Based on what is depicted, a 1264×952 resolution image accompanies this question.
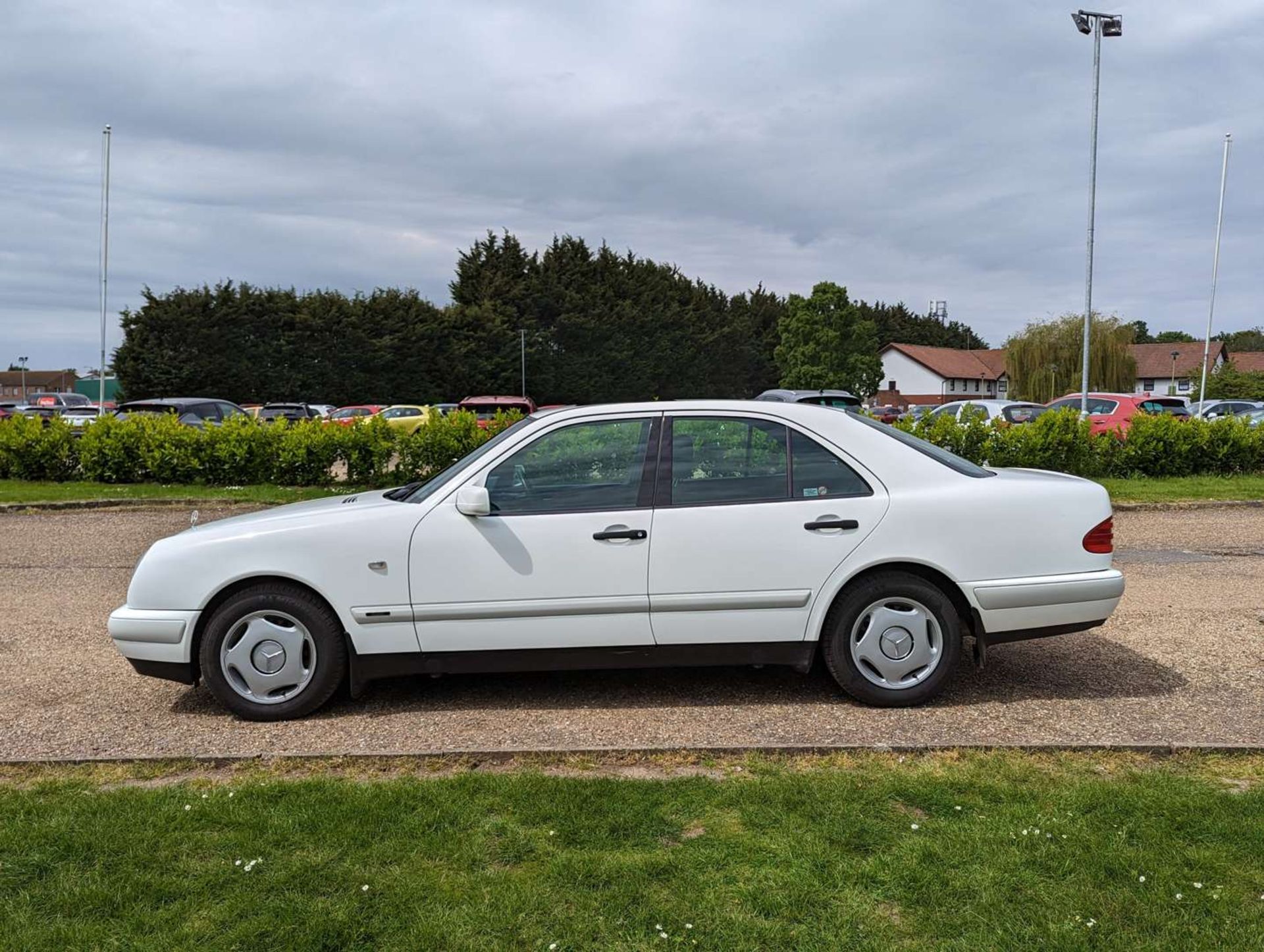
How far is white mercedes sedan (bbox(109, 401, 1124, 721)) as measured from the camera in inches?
192

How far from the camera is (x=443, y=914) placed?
9.91 feet

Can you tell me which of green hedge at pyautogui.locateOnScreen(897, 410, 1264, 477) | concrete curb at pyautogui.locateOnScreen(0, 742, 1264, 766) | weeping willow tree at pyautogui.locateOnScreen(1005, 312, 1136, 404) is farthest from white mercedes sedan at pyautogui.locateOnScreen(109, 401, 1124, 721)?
weeping willow tree at pyautogui.locateOnScreen(1005, 312, 1136, 404)

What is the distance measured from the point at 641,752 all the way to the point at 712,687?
3.83 ft

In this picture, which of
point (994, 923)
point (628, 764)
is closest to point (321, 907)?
point (628, 764)

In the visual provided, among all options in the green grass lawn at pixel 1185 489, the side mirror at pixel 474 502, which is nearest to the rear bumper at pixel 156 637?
the side mirror at pixel 474 502

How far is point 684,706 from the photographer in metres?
5.19

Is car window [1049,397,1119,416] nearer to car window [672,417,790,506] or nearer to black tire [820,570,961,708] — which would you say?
black tire [820,570,961,708]

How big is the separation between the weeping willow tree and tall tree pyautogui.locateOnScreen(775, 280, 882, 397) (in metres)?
9.77

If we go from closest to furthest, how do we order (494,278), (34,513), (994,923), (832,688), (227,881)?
1. (994,923)
2. (227,881)
3. (832,688)
4. (34,513)
5. (494,278)

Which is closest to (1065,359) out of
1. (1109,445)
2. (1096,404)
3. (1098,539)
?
(1096,404)

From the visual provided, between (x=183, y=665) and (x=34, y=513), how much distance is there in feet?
33.1

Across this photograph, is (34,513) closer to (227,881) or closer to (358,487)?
(358,487)

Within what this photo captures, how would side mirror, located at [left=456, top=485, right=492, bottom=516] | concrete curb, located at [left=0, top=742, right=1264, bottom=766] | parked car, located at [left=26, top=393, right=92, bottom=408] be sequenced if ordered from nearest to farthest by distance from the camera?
A: concrete curb, located at [left=0, top=742, right=1264, bottom=766] < side mirror, located at [left=456, top=485, right=492, bottom=516] < parked car, located at [left=26, top=393, right=92, bottom=408]

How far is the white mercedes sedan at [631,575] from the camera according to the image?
4875mm
